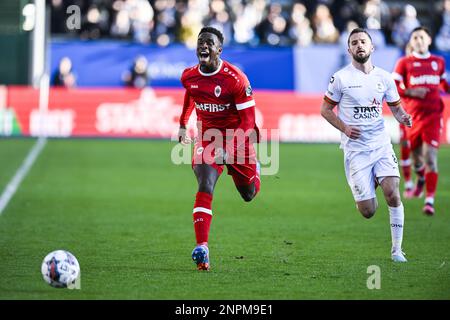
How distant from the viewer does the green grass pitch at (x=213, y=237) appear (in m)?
8.51

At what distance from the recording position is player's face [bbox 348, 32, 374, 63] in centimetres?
983

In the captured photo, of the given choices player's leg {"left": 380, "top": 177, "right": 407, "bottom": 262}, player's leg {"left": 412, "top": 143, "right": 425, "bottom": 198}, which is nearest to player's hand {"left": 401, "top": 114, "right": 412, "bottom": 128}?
player's leg {"left": 380, "top": 177, "right": 407, "bottom": 262}

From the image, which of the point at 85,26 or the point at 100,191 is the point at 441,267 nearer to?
the point at 100,191

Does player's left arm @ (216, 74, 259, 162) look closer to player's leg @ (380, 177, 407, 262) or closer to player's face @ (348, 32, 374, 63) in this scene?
player's face @ (348, 32, 374, 63)

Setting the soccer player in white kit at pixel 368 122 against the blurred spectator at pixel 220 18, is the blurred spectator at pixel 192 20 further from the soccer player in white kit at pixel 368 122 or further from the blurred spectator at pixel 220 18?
the soccer player in white kit at pixel 368 122

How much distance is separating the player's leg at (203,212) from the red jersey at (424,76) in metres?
5.42

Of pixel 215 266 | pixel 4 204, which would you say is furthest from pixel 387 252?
pixel 4 204

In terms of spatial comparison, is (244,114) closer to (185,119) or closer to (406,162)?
(185,119)

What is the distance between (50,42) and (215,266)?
2041 cm

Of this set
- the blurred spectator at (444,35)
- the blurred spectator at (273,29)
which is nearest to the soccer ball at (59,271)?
the blurred spectator at (273,29)

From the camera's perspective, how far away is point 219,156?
9945 mm

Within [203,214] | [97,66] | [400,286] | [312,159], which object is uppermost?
[97,66]

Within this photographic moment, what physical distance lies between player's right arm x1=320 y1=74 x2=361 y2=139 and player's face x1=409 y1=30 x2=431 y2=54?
4.62 metres

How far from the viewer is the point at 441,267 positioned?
9.75 meters
